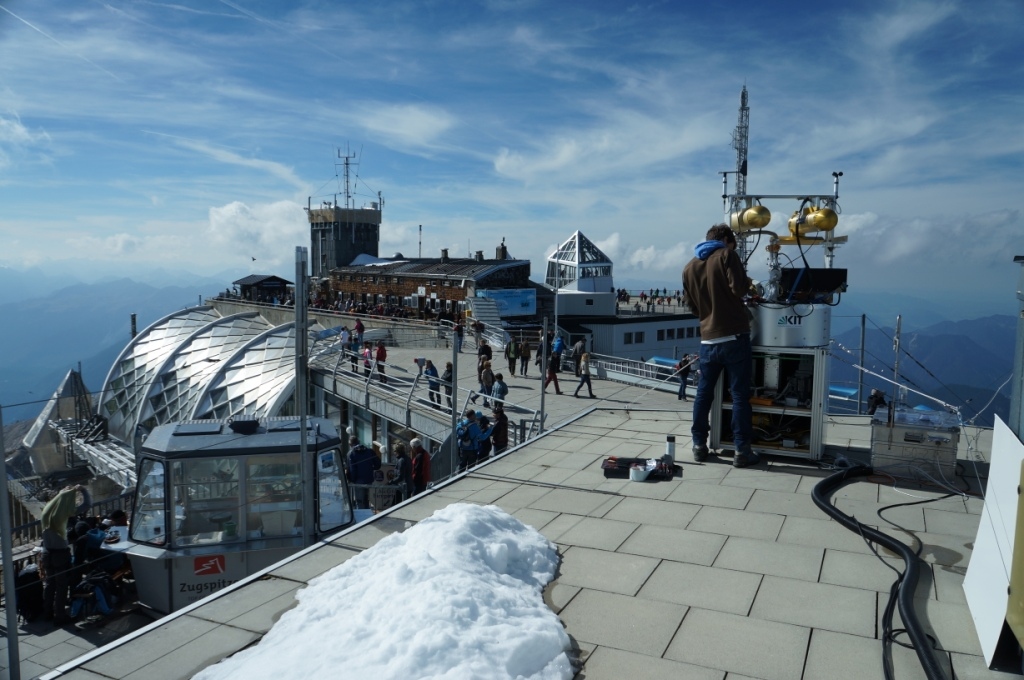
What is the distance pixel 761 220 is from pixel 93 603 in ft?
30.2

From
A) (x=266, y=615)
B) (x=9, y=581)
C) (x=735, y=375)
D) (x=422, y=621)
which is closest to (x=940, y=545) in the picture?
(x=735, y=375)

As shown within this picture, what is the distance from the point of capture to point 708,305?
8086mm

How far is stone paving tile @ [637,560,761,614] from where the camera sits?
4652mm

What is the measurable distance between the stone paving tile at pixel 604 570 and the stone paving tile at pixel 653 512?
2.94 feet

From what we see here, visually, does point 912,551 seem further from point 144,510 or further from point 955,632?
point 144,510

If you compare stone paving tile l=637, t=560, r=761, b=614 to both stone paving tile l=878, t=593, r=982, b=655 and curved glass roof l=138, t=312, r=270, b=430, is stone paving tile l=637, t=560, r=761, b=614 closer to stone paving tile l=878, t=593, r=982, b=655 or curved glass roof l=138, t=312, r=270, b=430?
stone paving tile l=878, t=593, r=982, b=655

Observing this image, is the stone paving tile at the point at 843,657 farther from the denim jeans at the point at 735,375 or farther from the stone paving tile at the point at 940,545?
the denim jeans at the point at 735,375

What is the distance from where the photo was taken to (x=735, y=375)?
799 centimetres

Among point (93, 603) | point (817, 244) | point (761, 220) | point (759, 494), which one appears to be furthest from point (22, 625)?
point (817, 244)

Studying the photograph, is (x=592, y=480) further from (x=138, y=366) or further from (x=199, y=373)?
(x=138, y=366)

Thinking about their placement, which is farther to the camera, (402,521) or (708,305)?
(708,305)

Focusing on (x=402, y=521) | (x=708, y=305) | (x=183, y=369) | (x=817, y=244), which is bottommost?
(x=183, y=369)

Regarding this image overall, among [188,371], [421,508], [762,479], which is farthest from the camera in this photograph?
[188,371]

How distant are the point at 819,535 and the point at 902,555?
69 cm
